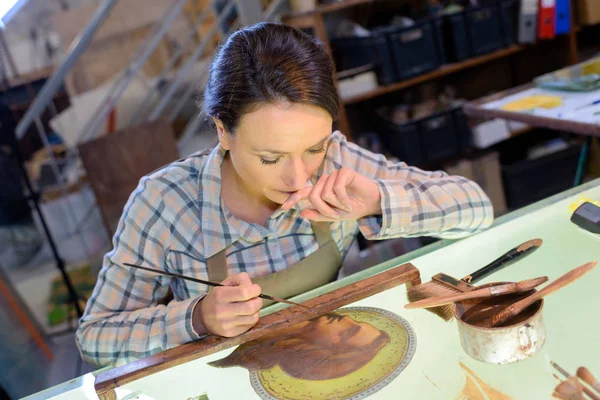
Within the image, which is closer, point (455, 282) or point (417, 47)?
point (455, 282)

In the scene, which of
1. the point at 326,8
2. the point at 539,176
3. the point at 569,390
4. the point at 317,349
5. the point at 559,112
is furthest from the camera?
the point at 539,176

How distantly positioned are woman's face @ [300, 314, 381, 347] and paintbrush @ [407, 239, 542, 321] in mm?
111

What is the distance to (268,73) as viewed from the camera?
1110 millimetres

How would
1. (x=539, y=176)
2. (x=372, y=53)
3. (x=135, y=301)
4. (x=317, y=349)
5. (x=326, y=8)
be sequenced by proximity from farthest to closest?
(x=539, y=176), (x=372, y=53), (x=326, y=8), (x=135, y=301), (x=317, y=349)

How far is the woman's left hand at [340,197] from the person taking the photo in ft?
3.84

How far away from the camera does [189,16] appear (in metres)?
3.97

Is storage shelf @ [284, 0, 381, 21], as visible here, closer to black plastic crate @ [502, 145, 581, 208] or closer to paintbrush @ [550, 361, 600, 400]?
black plastic crate @ [502, 145, 581, 208]

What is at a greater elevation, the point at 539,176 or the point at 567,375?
the point at 567,375

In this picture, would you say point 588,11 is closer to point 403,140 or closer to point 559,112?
point 403,140

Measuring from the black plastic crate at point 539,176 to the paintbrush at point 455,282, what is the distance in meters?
2.46

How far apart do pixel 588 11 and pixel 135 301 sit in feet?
10.6

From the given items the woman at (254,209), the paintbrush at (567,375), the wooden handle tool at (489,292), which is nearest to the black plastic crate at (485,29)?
the woman at (254,209)

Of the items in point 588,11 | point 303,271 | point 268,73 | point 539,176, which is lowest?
point 539,176

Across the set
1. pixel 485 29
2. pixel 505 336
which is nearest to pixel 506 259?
pixel 505 336
